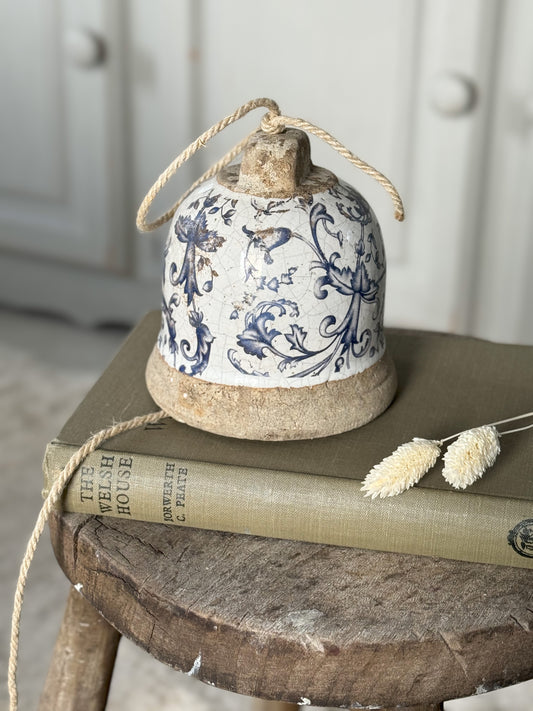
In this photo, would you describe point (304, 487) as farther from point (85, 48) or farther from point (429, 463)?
point (85, 48)

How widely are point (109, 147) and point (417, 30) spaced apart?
0.53 metres

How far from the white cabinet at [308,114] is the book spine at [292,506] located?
89cm

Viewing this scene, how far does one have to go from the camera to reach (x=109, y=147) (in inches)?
59.3

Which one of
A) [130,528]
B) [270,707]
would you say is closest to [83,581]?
[130,528]

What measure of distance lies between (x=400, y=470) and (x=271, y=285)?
0.14 m

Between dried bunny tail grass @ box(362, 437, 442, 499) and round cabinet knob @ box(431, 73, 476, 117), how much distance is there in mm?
849

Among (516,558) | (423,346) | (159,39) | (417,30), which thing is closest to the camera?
(516,558)

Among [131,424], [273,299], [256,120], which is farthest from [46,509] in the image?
[256,120]

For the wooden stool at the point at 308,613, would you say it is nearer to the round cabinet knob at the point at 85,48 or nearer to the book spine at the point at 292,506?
the book spine at the point at 292,506

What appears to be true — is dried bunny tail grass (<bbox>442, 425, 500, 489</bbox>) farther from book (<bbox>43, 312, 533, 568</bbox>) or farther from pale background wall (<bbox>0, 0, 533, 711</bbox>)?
pale background wall (<bbox>0, 0, 533, 711</bbox>)

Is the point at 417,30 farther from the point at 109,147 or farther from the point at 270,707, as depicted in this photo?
the point at 270,707

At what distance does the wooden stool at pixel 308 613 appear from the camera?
52 centimetres

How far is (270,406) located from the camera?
0.61m

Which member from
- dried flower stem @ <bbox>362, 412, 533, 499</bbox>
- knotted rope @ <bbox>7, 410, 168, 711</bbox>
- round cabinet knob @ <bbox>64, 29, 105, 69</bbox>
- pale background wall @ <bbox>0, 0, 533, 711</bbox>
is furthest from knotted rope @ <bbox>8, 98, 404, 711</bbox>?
round cabinet knob @ <bbox>64, 29, 105, 69</bbox>
